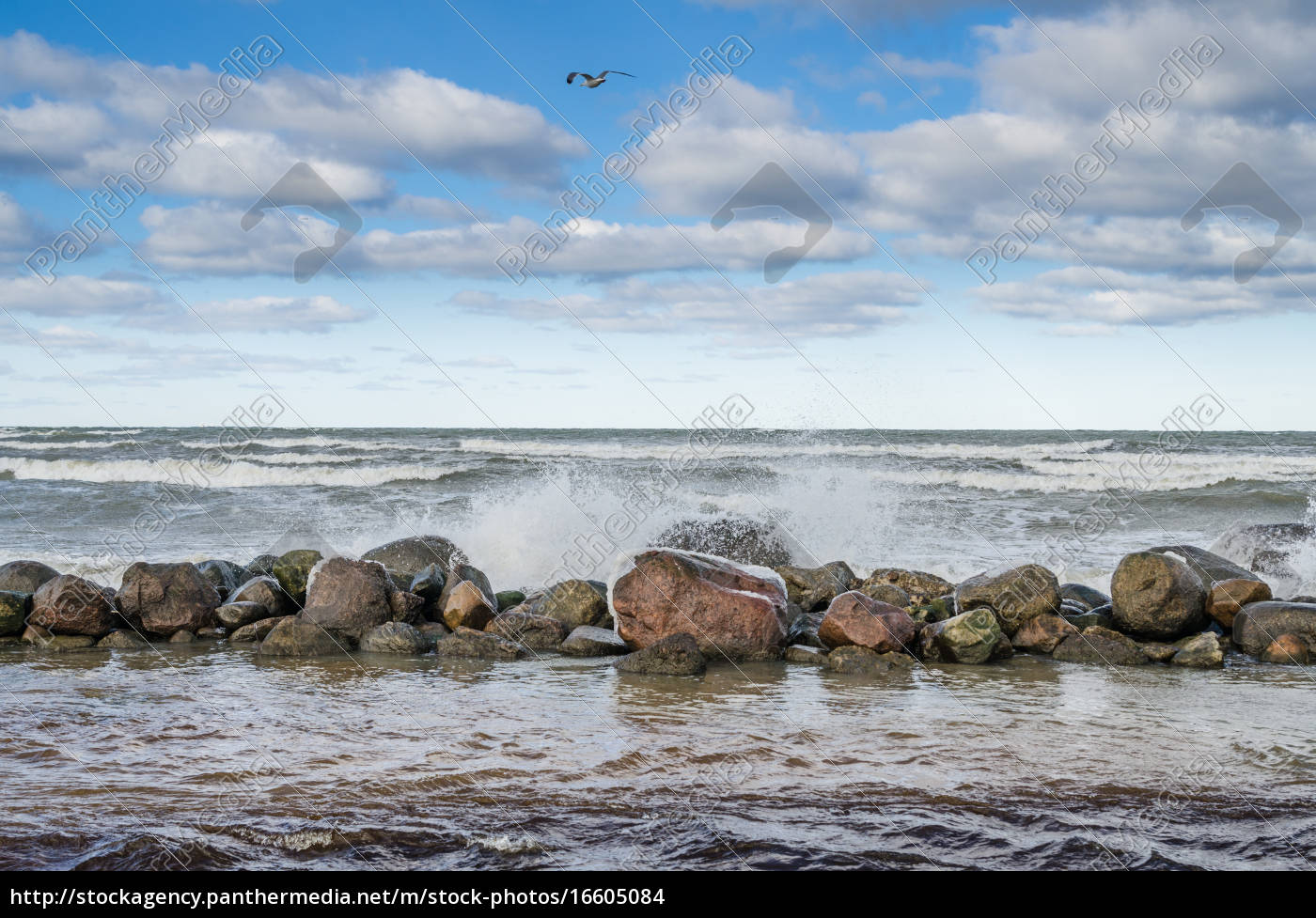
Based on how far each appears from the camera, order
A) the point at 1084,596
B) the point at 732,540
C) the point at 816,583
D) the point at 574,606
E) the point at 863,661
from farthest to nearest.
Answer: the point at 732,540 → the point at 816,583 → the point at 1084,596 → the point at 574,606 → the point at 863,661

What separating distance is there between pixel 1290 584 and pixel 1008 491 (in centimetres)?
1314

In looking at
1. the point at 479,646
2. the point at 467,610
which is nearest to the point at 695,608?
the point at 479,646

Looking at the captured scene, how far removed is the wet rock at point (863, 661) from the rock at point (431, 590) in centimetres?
326

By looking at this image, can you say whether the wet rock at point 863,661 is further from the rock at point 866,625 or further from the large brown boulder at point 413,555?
the large brown boulder at point 413,555

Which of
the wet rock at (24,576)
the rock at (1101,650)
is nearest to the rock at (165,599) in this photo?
the wet rock at (24,576)

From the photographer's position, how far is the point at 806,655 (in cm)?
694

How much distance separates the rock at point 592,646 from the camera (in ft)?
23.5

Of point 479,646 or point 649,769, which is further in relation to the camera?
point 479,646

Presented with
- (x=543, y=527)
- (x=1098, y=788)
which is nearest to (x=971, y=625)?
(x=1098, y=788)

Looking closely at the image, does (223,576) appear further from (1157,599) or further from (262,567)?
(1157,599)

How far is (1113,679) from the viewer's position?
20.9 feet

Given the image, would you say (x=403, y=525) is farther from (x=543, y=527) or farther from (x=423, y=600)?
(x=423, y=600)

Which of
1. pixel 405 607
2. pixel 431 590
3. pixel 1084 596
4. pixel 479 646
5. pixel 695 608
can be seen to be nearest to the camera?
pixel 695 608

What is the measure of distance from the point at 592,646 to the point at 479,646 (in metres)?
0.86
